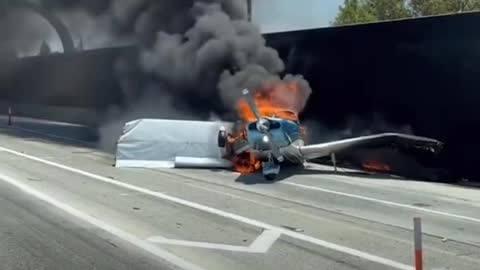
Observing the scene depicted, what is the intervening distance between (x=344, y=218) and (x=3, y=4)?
38.1 m

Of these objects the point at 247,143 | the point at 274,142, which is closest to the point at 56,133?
the point at 247,143

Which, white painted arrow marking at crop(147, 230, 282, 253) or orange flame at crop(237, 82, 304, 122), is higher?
orange flame at crop(237, 82, 304, 122)

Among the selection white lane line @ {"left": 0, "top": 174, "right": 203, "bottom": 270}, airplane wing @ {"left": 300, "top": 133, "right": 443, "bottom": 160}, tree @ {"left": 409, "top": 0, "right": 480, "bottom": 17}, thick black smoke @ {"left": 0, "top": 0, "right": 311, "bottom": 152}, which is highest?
tree @ {"left": 409, "top": 0, "right": 480, "bottom": 17}

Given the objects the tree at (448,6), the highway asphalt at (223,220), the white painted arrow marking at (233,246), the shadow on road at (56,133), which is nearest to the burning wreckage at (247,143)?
the highway asphalt at (223,220)

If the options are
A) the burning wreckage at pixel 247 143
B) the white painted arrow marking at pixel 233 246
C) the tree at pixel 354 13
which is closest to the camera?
the white painted arrow marking at pixel 233 246

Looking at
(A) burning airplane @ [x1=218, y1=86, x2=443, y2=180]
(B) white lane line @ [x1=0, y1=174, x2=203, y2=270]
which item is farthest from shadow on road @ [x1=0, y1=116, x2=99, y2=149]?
(B) white lane line @ [x1=0, y1=174, x2=203, y2=270]

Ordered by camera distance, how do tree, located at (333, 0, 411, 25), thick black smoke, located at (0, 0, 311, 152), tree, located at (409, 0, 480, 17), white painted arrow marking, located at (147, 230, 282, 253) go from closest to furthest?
white painted arrow marking, located at (147, 230, 282, 253)
thick black smoke, located at (0, 0, 311, 152)
tree, located at (409, 0, 480, 17)
tree, located at (333, 0, 411, 25)

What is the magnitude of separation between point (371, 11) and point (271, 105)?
32609 mm

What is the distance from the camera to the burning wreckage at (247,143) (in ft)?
47.8

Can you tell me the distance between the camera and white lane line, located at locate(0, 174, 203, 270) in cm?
685

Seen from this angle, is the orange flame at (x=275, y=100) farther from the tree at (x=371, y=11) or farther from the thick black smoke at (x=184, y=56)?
the tree at (x=371, y=11)

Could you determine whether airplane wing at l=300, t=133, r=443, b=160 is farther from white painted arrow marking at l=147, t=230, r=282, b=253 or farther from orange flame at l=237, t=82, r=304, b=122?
white painted arrow marking at l=147, t=230, r=282, b=253

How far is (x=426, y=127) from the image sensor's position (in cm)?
1544

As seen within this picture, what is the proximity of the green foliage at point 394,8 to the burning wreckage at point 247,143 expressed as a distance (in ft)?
90.7
